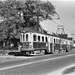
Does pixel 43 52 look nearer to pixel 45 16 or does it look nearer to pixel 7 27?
pixel 7 27

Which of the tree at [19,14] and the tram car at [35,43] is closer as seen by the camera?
the tram car at [35,43]

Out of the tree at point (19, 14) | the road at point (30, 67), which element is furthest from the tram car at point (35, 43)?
the road at point (30, 67)

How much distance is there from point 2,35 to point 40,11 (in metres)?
15.0

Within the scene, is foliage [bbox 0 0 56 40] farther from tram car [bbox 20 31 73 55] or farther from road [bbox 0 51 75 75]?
road [bbox 0 51 75 75]

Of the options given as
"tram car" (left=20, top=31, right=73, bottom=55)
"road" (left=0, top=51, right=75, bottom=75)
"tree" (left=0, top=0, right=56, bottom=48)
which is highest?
"tree" (left=0, top=0, right=56, bottom=48)

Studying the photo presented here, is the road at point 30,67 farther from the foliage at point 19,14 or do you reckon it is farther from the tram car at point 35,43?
the foliage at point 19,14

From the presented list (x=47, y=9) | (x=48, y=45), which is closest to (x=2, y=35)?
(x=48, y=45)

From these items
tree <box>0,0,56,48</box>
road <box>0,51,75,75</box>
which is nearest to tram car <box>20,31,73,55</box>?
tree <box>0,0,56,48</box>

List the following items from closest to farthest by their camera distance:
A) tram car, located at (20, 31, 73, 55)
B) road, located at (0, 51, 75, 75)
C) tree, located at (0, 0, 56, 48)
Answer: road, located at (0, 51, 75, 75)
tram car, located at (20, 31, 73, 55)
tree, located at (0, 0, 56, 48)

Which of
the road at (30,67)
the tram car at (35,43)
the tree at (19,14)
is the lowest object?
the road at (30,67)

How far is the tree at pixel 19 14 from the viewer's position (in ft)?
119

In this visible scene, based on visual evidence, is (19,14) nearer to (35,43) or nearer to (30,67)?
(35,43)

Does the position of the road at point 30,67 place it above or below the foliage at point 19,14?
below

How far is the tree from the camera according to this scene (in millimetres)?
36219
